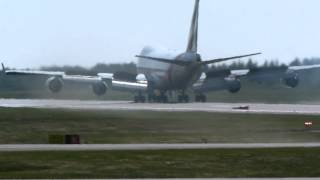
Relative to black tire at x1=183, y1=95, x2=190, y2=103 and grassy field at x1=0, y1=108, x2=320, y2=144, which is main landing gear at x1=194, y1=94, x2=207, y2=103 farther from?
grassy field at x1=0, y1=108, x2=320, y2=144

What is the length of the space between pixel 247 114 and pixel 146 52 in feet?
142

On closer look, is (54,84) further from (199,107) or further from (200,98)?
(199,107)

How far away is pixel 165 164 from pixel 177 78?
7622 cm

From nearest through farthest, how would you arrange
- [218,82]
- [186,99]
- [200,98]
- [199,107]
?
[199,107] < [186,99] < [200,98] < [218,82]

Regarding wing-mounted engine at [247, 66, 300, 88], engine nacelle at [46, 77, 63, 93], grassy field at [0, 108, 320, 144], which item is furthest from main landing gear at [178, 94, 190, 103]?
grassy field at [0, 108, 320, 144]

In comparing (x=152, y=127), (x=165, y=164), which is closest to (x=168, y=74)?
(x=152, y=127)

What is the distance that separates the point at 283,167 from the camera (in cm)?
3016

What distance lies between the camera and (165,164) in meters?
30.8

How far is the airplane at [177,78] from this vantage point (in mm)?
105188

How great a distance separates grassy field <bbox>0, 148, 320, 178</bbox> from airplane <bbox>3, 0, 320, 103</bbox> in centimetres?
6906

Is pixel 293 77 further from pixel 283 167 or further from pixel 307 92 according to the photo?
pixel 283 167

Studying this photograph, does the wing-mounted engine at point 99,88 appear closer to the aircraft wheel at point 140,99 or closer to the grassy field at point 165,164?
the aircraft wheel at point 140,99

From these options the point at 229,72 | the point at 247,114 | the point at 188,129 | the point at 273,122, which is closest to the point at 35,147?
the point at 188,129

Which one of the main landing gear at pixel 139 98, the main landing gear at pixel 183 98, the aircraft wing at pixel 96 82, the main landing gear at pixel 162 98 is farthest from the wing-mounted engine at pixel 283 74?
the main landing gear at pixel 139 98
